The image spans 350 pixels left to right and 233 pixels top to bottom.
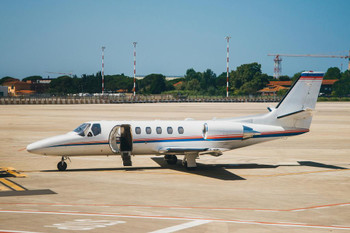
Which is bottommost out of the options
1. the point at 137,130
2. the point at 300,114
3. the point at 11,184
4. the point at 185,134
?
the point at 11,184

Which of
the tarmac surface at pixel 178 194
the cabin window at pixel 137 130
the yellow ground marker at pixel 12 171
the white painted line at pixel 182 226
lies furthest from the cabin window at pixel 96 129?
the white painted line at pixel 182 226

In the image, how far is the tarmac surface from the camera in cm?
1449

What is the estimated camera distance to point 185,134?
25.3 metres

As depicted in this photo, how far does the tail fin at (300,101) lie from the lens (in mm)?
26719

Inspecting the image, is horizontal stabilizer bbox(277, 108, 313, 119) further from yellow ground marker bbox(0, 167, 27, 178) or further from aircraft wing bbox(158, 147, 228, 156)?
yellow ground marker bbox(0, 167, 27, 178)

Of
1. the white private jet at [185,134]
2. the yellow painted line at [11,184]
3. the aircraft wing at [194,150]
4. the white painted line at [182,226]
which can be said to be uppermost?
the white private jet at [185,134]

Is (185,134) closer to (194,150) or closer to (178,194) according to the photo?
(194,150)

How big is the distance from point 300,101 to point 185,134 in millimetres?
6704

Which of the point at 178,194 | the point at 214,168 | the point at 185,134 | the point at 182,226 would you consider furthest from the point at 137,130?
the point at 182,226

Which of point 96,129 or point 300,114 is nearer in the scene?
point 96,129

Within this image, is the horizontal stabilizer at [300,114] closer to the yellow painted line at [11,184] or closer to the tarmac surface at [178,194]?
the tarmac surface at [178,194]

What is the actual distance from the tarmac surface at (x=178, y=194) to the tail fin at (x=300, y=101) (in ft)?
8.11

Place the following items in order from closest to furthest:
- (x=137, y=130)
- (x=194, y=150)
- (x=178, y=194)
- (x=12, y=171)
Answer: (x=178, y=194) → (x=194, y=150) → (x=12, y=171) → (x=137, y=130)

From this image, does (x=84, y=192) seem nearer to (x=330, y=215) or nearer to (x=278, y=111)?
(x=330, y=215)
